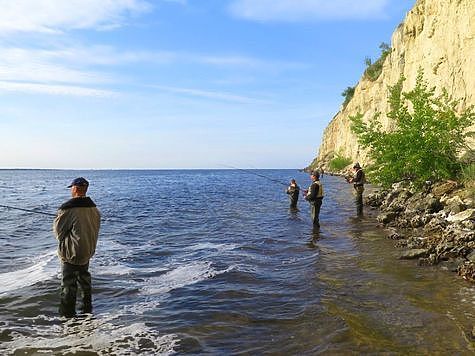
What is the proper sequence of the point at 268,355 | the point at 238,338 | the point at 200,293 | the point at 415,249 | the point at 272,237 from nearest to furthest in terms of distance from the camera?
the point at 268,355 < the point at 238,338 < the point at 200,293 < the point at 415,249 < the point at 272,237

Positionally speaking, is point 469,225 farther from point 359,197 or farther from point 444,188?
point 359,197

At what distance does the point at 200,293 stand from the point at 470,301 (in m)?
5.08

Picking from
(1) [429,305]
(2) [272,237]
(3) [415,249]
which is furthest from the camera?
(2) [272,237]

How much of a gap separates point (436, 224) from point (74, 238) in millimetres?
11419

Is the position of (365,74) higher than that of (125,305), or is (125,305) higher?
(365,74)

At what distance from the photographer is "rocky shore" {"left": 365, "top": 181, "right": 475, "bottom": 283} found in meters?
10.2

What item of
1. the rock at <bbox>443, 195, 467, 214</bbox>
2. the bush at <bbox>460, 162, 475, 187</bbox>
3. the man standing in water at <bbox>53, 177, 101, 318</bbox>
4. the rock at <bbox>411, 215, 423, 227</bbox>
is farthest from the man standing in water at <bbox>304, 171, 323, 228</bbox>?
the man standing in water at <bbox>53, 177, 101, 318</bbox>

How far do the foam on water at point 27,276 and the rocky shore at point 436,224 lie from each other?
29.7 feet

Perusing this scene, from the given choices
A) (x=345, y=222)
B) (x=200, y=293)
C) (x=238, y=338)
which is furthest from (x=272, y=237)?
(x=238, y=338)

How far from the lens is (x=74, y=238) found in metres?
7.04

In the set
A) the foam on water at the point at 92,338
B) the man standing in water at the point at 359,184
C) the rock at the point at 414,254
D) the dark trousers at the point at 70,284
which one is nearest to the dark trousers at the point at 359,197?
the man standing in water at the point at 359,184

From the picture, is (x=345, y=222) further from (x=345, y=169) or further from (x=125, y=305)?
(x=345, y=169)

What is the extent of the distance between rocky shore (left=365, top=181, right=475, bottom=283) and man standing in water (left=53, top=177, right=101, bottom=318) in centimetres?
755

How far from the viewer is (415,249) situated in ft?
37.0
